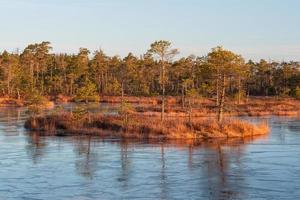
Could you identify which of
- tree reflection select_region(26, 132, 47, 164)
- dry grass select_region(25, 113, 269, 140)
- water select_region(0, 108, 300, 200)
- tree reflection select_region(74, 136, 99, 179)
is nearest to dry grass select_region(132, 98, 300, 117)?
dry grass select_region(25, 113, 269, 140)

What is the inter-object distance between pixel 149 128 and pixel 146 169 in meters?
14.1

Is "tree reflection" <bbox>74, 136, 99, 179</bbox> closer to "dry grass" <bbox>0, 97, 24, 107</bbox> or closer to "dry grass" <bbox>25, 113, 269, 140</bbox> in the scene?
"dry grass" <bbox>25, 113, 269, 140</bbox>

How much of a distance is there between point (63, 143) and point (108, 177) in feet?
44.2

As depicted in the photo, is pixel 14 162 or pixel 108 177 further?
pixel 14 162

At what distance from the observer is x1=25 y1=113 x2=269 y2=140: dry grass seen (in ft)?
131

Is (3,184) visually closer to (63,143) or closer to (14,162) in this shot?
(14,162)

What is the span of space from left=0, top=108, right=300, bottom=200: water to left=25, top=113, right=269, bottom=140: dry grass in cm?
226

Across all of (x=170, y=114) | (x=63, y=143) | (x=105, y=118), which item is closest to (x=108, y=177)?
(x=63, y=143)

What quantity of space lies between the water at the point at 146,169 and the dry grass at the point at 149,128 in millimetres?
2261

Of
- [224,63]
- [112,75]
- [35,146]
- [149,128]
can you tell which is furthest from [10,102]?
[35,146]

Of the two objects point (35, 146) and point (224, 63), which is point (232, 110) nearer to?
point (224, 63)

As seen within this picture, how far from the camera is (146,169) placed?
26531 millimetres

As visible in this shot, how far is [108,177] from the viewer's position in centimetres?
2417

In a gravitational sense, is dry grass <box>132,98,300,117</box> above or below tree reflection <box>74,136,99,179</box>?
above
